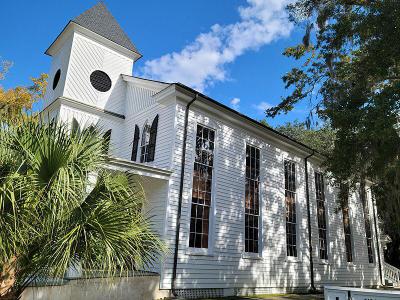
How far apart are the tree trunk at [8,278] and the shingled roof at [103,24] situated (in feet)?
47.6

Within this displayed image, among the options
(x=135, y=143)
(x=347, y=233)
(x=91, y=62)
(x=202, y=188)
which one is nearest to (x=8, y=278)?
(x=202, y=188)

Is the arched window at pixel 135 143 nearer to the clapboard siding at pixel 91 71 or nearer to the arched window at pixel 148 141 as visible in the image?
the arched window at pixel 148 141

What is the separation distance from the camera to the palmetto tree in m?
4.77

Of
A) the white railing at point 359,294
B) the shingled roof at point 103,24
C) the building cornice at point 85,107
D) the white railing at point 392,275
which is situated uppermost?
the shingled roof at point 103,24

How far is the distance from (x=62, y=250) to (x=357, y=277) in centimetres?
1871

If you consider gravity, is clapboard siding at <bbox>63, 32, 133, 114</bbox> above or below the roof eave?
below

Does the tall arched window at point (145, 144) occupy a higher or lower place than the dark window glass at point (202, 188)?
higher

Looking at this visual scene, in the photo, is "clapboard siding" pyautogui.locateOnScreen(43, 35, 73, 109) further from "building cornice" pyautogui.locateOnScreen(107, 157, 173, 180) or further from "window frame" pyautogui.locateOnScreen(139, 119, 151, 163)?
"building cornice" pyautogui.locateOnScreen(107, 157, 173, 180)

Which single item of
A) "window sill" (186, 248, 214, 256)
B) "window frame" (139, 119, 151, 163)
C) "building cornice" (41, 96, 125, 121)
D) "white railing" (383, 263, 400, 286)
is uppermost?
"building cornice" (41, 96, 125, 121)

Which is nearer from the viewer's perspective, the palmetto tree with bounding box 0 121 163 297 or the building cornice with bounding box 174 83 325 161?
the palmetto tree with bounding box 0 121 163 297

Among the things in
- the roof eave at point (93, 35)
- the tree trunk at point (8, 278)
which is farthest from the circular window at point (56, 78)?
the tree trunk at point (8, 278)

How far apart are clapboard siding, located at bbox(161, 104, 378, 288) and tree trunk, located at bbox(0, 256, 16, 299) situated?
238 inches

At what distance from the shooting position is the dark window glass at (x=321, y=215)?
1738cm

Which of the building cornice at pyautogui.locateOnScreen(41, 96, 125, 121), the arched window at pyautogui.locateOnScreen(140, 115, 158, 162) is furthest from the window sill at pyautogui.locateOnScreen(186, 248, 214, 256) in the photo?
the building cornice at pyautogui.locateOnScreen(41, 96, 125, 121)
